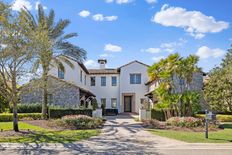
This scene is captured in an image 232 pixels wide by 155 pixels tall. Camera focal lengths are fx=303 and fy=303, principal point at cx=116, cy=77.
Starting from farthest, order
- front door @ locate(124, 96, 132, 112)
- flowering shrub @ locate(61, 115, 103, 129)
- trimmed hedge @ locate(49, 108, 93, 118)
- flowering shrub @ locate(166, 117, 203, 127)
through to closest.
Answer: front door @ locate(124, 96, 132, 112)
trimmed hedge @ locate(49, 108, 93, 118)
flowering shrub @ locate(166, 117, 203, 127)
flowering shrub @ locate(61, 115, 103, 129)

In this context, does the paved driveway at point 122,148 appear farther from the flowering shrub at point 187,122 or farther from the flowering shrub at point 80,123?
the flowering shrub at point 187,122

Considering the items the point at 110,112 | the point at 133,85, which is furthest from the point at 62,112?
the point at 133,85

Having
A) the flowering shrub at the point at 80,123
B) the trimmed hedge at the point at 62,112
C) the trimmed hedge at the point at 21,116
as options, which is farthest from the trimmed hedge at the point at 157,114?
the trimmed hedge at the point at 21,116

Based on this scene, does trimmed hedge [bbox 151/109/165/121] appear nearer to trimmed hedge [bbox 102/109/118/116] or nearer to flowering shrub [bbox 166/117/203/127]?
flowering shrub [bbox 166/117/203/127]

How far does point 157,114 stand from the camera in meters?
29.2

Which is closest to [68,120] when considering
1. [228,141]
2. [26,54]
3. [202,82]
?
[26,54]

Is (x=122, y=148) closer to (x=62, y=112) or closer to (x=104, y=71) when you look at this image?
(x=62, y=112)

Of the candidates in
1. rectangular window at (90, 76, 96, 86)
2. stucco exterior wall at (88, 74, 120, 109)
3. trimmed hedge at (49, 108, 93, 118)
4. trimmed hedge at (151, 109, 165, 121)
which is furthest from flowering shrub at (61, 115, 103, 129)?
rectangular window at (90, 76, 96, 86)

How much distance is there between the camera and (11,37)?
1698 cm

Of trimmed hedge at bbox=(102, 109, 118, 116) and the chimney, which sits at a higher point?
the chimney

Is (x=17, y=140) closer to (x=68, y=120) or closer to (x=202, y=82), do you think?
(x=68, y=120)

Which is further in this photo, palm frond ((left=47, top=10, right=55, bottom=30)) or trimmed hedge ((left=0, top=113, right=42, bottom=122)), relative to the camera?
palm frond ((left=47, top=10, right=55, bottom=30))

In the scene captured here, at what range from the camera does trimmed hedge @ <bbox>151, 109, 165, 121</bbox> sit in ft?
95.2

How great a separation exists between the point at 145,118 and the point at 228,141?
46.7 feet
